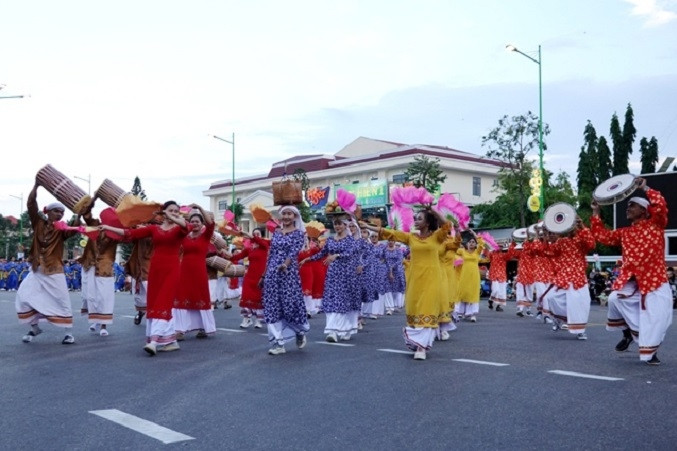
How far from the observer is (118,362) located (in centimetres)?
920

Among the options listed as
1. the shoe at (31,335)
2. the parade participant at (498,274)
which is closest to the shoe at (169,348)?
the shoe at (31,335)

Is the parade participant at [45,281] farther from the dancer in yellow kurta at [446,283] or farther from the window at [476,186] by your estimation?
the window at [476,186]

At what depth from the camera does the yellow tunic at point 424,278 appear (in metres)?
9.84

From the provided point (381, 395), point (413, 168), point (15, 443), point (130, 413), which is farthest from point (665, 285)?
point (413, 168)

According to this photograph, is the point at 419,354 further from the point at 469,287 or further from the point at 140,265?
the point at 469,287

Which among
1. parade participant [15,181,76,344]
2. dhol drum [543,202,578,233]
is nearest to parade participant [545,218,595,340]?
dhol drum [543,202,578,233]

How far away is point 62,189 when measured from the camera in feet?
37.8

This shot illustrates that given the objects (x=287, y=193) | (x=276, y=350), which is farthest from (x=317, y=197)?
(x=276, y=350)

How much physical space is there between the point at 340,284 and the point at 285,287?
1818 millimetres

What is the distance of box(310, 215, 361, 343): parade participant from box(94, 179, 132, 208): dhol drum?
9.84 feet

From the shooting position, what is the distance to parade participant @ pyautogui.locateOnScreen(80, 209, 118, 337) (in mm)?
13054

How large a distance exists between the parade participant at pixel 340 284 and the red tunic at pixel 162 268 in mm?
2593

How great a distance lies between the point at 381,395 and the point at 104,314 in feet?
24.2

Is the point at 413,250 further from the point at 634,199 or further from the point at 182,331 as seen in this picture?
the point at 182,331
